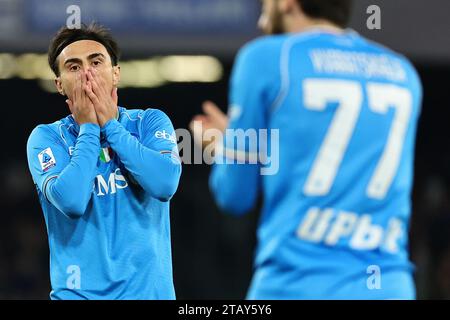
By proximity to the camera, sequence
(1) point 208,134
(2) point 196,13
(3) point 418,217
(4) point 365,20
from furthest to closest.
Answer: (3) point 418,217 → (2) point 196,13 → (4) point 365,20 → (1) point 208,134

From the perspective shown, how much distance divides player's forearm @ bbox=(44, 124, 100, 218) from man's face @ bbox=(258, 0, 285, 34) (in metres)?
0.98

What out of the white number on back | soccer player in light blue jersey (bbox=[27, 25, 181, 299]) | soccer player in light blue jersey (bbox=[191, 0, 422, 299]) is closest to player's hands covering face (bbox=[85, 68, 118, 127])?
soccer player in light blue jersey (bbox=[27, 25, 181, 299])

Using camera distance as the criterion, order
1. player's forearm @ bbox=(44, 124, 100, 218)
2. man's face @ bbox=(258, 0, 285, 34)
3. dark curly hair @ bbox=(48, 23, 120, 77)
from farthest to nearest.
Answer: dark curly hair @ bbox=(48, 23, 120, 77), player's forearm @ bbox=(44, 124, 100, 218), man's face @ bbox=(258, 0, 285, 34)

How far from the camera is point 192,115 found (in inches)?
419

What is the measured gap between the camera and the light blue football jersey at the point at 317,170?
9.04ft

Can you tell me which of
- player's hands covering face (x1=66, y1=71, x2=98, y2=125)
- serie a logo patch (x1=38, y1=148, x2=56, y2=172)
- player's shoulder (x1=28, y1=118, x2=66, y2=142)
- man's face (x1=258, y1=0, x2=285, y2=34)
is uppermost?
man's face (x1=258, y1=0, x2=285, y2=34)

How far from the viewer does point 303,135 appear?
275 cm

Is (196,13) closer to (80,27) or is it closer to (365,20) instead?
(365,20)

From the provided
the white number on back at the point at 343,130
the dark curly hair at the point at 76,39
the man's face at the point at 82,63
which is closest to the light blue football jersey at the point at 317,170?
the white number on back at the point at 343,130

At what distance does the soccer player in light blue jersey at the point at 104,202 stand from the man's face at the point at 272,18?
89 centimetres

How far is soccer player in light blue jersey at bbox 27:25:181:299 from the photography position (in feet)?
11.8

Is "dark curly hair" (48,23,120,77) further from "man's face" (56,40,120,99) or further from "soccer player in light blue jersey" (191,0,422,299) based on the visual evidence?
"soccer player in light blue jersey" (191,0,422,299)

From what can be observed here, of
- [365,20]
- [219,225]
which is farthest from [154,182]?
[219,225]

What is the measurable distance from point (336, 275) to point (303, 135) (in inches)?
15.9
